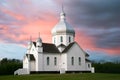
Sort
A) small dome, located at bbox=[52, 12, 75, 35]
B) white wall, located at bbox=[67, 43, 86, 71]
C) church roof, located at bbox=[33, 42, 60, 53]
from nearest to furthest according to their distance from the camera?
church roof, located at bbox=[33, 42, 60, 53]
white wall, located at bbox=[67, 43, 86, 71]
small dome, located at bbox=[52, 12, 75, 35]

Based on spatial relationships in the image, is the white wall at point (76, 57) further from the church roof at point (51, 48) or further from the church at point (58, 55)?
the church roof at point (51, 48)

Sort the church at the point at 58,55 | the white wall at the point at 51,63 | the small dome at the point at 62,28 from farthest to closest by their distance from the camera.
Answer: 1. the small dome at the point at 62,28
2. the white wall at the point at 51,63
3. the church at the point at 58,55

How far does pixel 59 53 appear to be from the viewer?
70.6m

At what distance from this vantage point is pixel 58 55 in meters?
70.3

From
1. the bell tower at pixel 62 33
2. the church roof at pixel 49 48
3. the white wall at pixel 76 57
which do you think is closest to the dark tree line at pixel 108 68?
the white wall at pixel 76 57

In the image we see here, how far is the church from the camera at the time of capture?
66688 millimetres

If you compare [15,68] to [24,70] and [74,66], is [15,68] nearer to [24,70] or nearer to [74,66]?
[24,70]

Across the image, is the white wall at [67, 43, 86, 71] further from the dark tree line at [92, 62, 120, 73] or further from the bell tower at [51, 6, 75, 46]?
the dark tree line at [92, 62, 120, 73]

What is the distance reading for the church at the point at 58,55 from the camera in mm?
66688

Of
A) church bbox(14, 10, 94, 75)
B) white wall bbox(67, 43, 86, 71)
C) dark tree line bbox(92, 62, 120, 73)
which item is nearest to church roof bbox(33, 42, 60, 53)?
church bbox(14, 10, 94, 75)

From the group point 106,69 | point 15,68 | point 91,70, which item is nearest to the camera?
point 15,68

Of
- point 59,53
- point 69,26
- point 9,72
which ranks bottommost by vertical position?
point 9,72

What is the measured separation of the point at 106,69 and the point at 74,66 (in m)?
Answer: 14.2

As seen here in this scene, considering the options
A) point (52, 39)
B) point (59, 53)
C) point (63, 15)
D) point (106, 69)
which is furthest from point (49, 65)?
point (106, 69)
